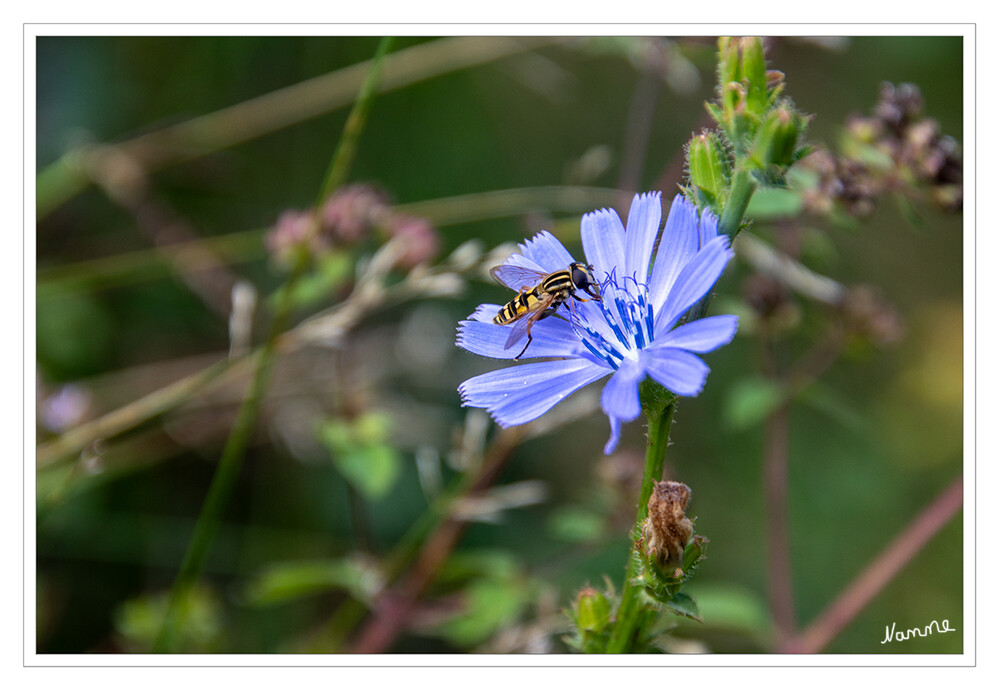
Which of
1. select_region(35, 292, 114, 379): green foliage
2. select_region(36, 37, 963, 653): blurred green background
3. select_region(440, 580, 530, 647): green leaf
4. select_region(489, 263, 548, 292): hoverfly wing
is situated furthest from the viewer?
select_region(35, 292, 114, 379): green foliage

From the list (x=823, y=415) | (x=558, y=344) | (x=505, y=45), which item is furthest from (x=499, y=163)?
(x=558, y=344)

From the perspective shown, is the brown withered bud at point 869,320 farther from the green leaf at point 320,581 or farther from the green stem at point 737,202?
the green leaf at point 320,581

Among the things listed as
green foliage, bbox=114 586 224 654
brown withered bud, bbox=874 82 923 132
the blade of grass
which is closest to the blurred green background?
green foliage, bbox=114 586 224 654

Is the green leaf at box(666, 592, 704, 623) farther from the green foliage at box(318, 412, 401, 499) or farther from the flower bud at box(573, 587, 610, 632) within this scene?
the green foliage at box(318, 412, 401, 499)

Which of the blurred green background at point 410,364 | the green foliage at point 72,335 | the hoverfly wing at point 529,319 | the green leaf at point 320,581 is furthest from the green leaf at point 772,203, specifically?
the green foliage at point 72,335

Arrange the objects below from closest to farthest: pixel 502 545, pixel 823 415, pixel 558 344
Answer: pixel 558 344, pixel 502 545, pixel 823 415
